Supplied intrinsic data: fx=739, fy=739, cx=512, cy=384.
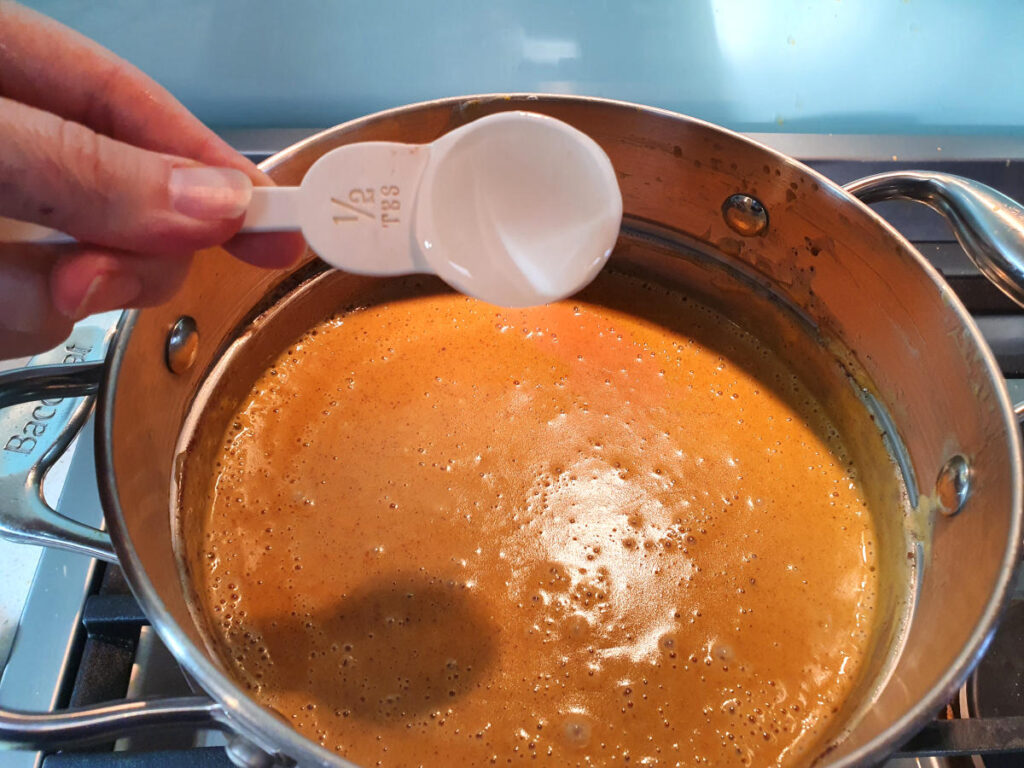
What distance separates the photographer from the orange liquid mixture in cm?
68

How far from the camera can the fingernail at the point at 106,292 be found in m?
0.54

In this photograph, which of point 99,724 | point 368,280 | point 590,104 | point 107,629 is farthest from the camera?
point 368,280

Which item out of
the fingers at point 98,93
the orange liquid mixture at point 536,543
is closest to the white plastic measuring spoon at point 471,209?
the fingers at point 98,93

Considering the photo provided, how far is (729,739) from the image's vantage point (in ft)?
2.22

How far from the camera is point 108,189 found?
18.6 inches

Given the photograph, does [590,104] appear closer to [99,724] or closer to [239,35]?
[239,35]

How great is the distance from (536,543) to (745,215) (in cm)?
47

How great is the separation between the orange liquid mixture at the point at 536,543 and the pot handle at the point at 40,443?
0.18 meters

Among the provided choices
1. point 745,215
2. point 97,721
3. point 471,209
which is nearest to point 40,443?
point 97,721

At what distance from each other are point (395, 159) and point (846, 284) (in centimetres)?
57

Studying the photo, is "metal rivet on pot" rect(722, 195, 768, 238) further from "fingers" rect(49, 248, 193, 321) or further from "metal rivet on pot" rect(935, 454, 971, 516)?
"fingers" rect(49, 248, 193, 321)

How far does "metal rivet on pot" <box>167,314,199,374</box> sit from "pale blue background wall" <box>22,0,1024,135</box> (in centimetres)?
39

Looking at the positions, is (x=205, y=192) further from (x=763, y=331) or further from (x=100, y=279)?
(x=763, y=331)

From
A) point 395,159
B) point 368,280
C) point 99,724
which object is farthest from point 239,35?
point 99,724
